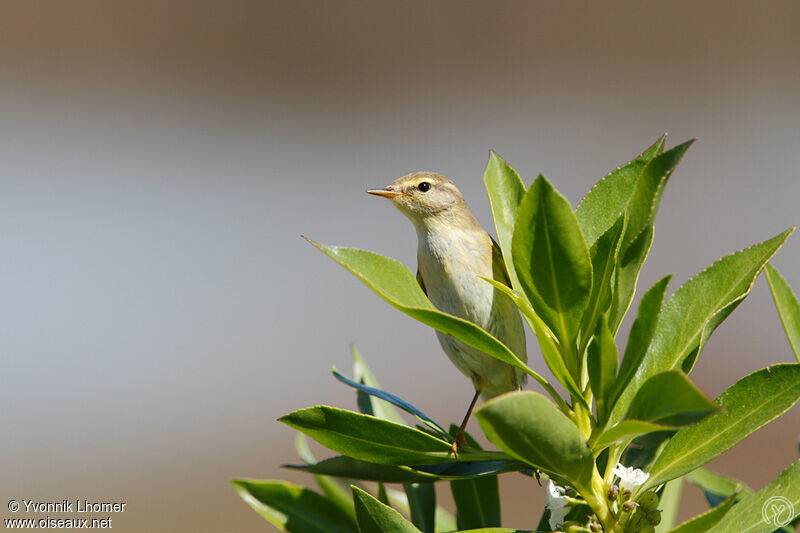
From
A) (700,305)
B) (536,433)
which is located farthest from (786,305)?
(536,433)

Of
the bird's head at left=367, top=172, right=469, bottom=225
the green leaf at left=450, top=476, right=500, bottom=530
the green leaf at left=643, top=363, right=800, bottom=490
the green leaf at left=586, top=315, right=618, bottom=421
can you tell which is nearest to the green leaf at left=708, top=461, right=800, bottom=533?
the green leaf at left=643, top=363, right=800, bottom=490

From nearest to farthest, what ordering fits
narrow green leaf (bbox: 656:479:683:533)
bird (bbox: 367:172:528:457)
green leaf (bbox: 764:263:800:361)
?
green leaf (bbox: 764:263:800:361) < narrow green leaf (bbox: 656:479:683:533) < bird (bbox: 367:172:528:457)

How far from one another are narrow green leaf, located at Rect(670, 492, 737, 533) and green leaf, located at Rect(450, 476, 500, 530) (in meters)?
0.37

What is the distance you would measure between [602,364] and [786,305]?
364 mm

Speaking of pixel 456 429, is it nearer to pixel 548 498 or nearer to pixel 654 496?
pixel 548 498

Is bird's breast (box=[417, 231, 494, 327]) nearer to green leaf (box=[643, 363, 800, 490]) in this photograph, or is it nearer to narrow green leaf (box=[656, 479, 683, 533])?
narrow green leaf (box=[656, 479, 683, 533])

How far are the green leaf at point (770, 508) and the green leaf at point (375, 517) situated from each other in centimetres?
36

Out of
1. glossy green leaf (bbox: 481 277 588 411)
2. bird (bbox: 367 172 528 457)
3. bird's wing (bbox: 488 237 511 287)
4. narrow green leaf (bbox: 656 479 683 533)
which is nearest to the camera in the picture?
glossy green leaf (bbox: 481 277 588 411)

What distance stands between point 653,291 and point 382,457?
1.21 feet

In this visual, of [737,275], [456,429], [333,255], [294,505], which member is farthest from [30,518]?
[737,275]

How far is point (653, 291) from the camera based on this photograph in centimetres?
74

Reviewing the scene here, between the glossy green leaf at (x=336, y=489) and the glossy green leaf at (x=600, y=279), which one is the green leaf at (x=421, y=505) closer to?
the glossy green leaf at (x=336, y=489)

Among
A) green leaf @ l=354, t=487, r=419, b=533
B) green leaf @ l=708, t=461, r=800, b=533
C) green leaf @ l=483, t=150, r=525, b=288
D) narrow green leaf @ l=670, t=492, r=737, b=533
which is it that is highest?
green leaf @ l=483, t=150, r=525, b=288

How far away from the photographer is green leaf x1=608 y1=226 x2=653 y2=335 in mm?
755
